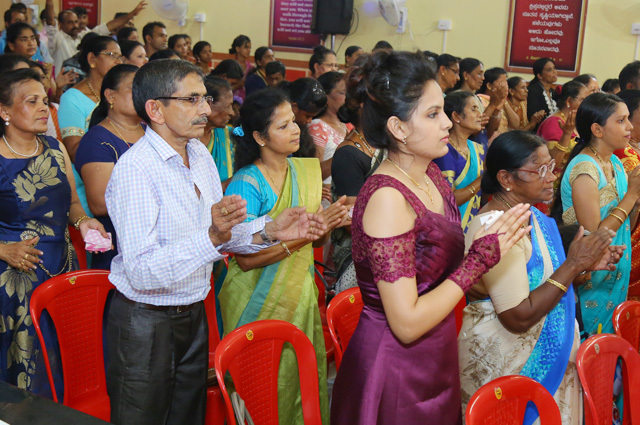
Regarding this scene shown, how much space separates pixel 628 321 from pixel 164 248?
155 cm

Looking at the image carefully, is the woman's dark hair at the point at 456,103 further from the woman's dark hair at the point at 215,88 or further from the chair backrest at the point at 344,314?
the chair backrest at the point at 344,314

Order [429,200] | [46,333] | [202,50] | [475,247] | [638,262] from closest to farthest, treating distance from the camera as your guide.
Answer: [475,247] < [429,200] < [46,333] < [638,262] < [202,50]

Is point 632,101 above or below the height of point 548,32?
below

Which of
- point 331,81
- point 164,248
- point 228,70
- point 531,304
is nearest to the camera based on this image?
point 164,248

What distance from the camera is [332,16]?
8.12m

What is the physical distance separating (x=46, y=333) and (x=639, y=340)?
2043mm

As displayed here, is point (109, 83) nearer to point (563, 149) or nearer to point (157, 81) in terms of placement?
point (157, 81)

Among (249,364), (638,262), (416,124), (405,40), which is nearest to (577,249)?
(416,124)

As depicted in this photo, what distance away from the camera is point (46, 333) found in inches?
88.0

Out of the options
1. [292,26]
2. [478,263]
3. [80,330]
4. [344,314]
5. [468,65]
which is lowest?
[80,330]

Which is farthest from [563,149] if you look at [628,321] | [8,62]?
[8,62]

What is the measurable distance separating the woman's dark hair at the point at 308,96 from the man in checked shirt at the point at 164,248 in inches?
62.4

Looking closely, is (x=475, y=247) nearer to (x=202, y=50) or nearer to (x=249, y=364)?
(x=249, y=364)

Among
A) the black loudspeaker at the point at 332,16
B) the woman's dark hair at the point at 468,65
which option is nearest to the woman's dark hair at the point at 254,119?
the woman's dark hair at the point at 468,65
